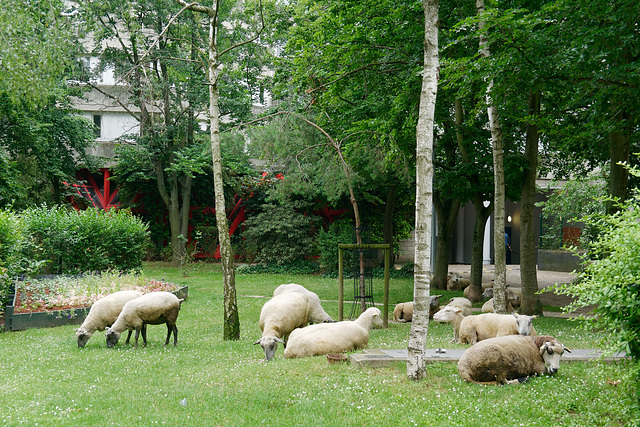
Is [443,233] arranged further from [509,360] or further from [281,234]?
[509,360]

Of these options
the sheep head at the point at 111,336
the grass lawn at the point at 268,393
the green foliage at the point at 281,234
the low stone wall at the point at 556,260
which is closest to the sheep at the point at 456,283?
the green foliage at the point at 281,234

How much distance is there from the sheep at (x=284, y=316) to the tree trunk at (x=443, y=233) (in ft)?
39.0

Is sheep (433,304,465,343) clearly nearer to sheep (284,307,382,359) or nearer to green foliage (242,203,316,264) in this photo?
sheep (284,307,382,359)

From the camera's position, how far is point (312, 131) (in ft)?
61.6

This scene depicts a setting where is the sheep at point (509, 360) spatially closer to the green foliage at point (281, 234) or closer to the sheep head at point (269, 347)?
the sheep head at point (269, 347)

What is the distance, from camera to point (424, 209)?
7.59m

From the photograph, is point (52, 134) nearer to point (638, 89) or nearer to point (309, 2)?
point (309, 2)

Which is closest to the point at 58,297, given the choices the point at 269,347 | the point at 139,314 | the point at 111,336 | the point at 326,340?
the point at 111,336

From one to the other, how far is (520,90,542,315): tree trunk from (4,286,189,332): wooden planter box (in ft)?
40.3

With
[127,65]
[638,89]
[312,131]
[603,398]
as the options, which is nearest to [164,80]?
[127,65]

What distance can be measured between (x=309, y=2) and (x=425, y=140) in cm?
1496

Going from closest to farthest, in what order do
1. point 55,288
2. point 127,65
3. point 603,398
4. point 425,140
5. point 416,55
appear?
1. point 603,398
2. point 425,140
3. point 416,55
4. point 55,288
5. point 127,65

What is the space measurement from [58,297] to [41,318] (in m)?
1.46

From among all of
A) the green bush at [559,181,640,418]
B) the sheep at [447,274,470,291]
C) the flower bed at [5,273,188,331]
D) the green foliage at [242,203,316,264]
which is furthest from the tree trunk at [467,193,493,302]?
the green bush at [559,181,640,418]
